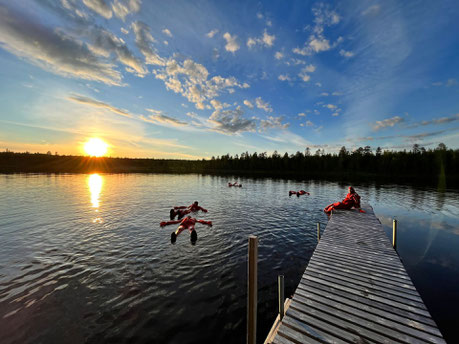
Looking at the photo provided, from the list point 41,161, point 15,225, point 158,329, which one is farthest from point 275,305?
point 41,161

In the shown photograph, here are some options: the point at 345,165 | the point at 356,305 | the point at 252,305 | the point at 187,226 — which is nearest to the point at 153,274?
the point at 187,226

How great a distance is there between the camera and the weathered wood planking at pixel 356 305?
A: 5.11 m

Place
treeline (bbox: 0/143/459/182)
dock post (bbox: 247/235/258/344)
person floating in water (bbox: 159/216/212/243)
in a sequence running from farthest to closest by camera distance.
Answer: treeline (bbox: 0/143/459/182) → person floating in water (bbox: 159/216/212/243) → dock post (bbox: 247/235/258/344)

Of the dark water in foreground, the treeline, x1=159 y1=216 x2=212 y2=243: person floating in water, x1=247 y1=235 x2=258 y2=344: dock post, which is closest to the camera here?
x1=247 y1=235 x2=258 y2=344: dock post

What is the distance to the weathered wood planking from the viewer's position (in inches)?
201

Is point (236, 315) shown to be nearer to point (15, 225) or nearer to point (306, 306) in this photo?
point (306, 306)

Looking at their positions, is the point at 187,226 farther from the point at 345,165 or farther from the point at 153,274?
the point at 345,165

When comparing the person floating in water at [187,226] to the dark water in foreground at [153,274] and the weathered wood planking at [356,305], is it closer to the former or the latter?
the dark water in foreground at [153,274]

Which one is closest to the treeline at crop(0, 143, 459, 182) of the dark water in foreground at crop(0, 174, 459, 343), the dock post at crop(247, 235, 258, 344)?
the dark water in foreground at crop(0, 174, 459, 343)

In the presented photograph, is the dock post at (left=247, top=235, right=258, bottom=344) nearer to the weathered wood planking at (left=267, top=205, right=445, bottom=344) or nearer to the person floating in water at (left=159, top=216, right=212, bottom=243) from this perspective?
the weathered wood planking at (left=267, top=205, right=445, bottom=344)

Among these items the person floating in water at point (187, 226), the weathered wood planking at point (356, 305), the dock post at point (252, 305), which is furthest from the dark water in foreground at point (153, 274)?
the dock post at point (252, 305)

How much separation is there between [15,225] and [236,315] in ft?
74.3

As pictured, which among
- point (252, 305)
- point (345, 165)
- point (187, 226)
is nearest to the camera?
point (252, 305)

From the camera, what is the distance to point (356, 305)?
6223mm
